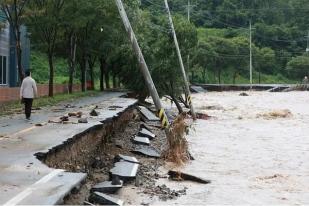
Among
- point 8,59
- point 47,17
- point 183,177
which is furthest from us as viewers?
point 8,59

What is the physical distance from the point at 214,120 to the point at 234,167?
72.4 ft

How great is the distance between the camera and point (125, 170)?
14672 mm

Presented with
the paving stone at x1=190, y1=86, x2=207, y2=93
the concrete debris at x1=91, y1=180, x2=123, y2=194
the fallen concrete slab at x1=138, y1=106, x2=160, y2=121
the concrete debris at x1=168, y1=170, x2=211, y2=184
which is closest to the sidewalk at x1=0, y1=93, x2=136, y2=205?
the concrete debris at x1=91, y1=180, x2=123, y2=194

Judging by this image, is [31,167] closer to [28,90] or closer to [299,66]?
[28,90]

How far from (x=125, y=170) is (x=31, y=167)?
12.2 feet

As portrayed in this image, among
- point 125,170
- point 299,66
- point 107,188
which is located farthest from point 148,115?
point 299,66

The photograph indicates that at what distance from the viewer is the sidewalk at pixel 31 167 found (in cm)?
908

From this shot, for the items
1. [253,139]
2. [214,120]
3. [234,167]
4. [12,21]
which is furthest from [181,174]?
[214,120]

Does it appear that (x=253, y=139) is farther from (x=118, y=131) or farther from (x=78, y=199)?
(x=78, y=199)

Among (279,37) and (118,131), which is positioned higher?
(279,37)

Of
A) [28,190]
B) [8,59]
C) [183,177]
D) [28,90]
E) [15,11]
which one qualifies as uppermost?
[15,11]

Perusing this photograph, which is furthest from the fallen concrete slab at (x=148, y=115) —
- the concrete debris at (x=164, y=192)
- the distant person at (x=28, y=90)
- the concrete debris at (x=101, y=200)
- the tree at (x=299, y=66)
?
the tree at (x=299, y=66)

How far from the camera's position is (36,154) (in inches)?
508

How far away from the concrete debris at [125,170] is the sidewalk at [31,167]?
1.59 m
